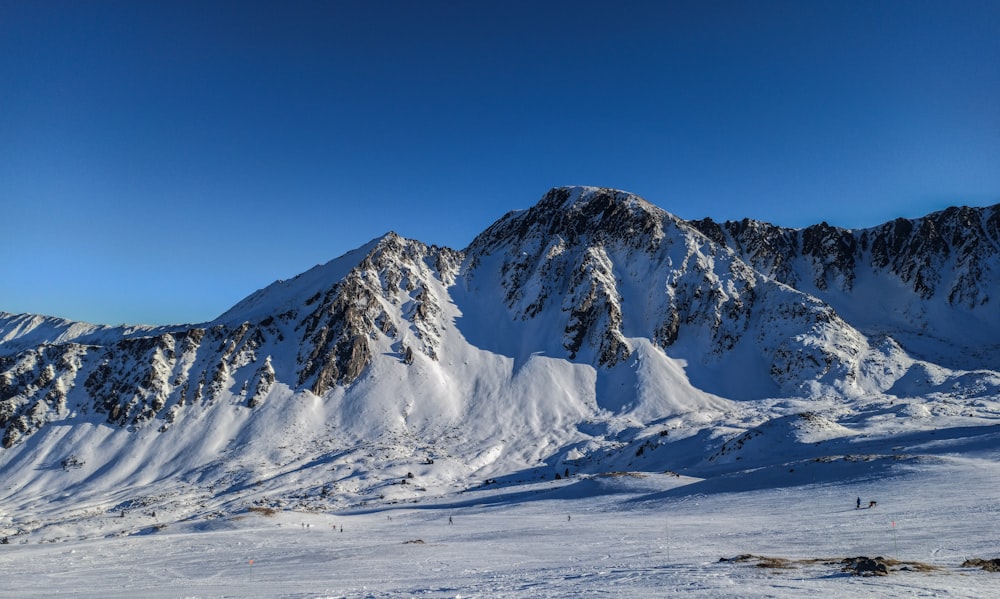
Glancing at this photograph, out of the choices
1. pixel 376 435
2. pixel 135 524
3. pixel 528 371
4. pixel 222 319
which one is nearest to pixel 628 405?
pixel 528 371

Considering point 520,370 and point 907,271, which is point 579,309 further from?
point 907,271

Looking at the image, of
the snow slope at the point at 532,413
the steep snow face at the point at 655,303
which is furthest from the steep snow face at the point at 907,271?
the steep snow face at the point at 655,303

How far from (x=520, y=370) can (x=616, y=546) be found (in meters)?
95.9

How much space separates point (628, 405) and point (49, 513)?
102853 mm

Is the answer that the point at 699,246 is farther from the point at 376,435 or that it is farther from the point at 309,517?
the point at 309,517

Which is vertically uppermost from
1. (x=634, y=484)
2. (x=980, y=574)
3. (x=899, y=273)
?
(x=899, y=273)

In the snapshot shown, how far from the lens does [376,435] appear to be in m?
106

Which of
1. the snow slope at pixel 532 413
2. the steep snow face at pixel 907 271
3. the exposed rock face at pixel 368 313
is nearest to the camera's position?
the snow slope at pixel 532 413

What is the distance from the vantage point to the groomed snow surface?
18.2 metres

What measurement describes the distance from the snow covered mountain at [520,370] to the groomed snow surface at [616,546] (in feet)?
74.8

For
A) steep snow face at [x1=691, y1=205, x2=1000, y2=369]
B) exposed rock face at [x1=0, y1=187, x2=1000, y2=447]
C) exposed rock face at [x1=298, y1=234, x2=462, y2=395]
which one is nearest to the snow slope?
exposed rock face at [x1=298, y1=234, x2=462, y2=395]

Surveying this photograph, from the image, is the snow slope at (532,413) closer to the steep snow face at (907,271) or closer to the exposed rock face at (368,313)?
the exposed rock face at (368,313)

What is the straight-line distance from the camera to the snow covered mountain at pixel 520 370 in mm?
86750

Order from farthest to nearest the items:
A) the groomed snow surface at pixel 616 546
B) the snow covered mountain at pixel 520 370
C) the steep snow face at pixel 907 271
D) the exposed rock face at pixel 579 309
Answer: the steep snow face at pixel 907 271, the exposed rock face at pixel 579 309, the snow covered mountain at pixel 520 370, the groomed snow surface at pixel 616 546
